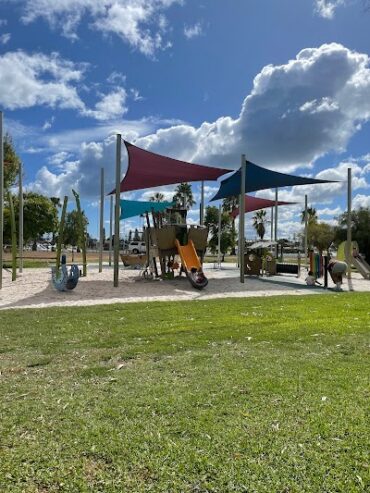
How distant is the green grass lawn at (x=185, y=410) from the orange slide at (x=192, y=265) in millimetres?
7292

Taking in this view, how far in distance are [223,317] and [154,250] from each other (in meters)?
9.23

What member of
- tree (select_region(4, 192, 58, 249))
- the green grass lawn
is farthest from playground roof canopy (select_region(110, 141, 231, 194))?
tree (select_region(4, 192, 58, 249))

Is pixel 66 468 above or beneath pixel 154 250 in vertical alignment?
beneath

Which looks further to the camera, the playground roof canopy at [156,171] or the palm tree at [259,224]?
the palm tree at [259,224]

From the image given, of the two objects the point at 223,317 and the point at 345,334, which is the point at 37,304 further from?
the point at 345,334

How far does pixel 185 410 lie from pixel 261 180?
51.6ft

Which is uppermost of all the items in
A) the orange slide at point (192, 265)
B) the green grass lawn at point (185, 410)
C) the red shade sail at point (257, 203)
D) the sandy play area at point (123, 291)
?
the red shade sail at point (257, 203)

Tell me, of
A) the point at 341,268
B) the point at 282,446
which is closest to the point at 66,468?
the point at 282,446

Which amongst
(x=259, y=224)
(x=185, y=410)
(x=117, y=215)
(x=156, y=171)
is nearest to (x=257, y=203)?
(x=156, y=171)

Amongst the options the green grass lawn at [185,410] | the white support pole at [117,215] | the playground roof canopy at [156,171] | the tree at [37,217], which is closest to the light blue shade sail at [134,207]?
the playground roof canopy at [156,171]

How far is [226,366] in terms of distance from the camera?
4543 mm

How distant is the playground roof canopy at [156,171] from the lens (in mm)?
14875

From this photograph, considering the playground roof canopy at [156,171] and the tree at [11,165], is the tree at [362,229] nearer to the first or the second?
the playground roof canopy at [156,171]

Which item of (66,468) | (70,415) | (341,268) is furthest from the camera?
(341,268)
